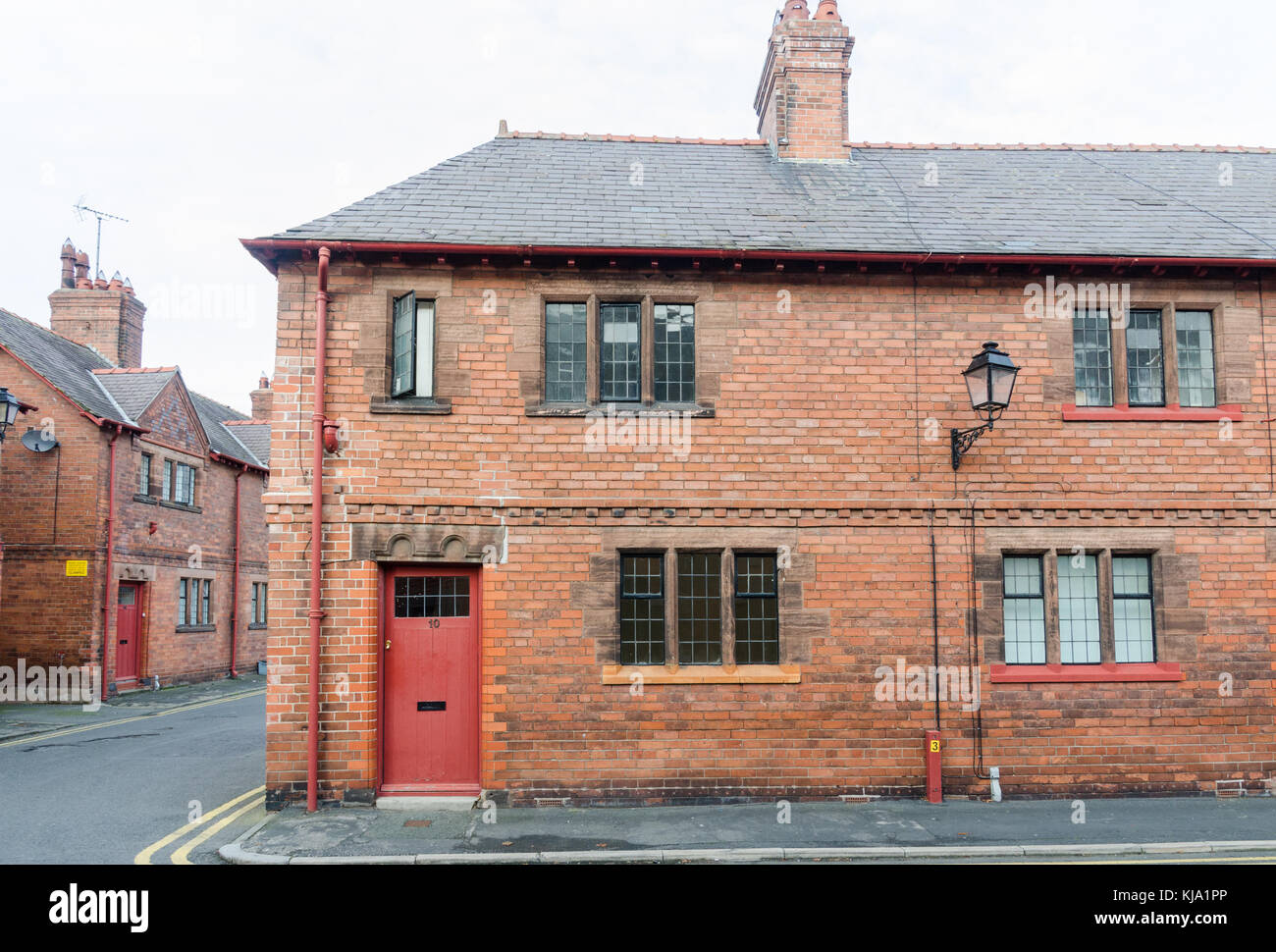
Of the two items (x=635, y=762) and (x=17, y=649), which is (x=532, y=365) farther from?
(x=17, y=649)

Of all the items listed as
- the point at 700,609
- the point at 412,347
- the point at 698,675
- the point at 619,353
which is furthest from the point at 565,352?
the point at 698,675

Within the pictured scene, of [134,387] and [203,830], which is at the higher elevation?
[134,387]

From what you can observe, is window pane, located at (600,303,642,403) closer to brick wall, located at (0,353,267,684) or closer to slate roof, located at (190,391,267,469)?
brick wall, located at (0,353,267,684)

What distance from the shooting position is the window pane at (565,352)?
11.2 metres

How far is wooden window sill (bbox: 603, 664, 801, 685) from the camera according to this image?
10688 millimetres

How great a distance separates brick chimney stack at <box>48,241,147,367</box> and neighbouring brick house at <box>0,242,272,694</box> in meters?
0.04

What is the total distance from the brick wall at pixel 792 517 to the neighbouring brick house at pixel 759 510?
0.12 feet

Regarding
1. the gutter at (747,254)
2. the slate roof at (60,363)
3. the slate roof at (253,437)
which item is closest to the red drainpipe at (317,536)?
the gutter at (747,254)

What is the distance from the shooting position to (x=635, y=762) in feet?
34.7

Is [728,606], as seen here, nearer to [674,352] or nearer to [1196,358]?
[674,352]

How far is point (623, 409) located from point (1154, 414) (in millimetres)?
6694

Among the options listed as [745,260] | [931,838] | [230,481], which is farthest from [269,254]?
[230,481]

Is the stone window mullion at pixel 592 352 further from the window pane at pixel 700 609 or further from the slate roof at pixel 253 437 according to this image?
the slate roof at pixel 253 437

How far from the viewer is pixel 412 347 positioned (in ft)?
36.0
